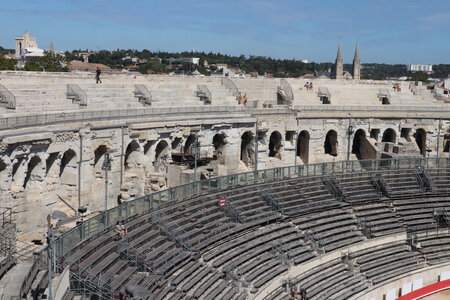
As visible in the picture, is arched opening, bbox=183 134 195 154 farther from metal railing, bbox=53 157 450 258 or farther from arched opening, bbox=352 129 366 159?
arched opening, bbox=352 129 366 159

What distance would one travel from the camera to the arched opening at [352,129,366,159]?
49103 mm

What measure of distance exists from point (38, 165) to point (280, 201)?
13.0 metres

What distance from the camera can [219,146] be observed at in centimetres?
4097

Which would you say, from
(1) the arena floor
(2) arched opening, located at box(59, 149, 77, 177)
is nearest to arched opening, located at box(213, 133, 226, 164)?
(2) arched opening, located at box(59, 149, 77, 177)

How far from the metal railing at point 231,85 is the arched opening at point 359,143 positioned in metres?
12.3

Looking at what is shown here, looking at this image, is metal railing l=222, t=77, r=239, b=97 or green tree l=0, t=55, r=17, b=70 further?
green tree l=0, t=55, r=17, b=70

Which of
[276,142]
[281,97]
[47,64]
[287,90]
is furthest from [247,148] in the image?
[47,64]

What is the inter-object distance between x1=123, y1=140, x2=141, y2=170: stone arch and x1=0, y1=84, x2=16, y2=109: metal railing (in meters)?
7.75

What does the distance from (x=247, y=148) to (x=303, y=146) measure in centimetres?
700

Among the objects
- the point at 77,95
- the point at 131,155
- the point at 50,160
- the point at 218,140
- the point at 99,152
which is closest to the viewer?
the point at 50,160

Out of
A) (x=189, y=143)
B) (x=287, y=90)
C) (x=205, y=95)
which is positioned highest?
(x=287, y=90)

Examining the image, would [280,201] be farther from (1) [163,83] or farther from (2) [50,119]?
(1) [163,83]

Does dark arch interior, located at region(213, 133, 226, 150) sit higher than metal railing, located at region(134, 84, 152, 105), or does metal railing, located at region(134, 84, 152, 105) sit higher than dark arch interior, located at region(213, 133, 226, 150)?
metal railing, located at region(134, 84, 152, 105)

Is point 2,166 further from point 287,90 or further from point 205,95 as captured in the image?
point 287,90
